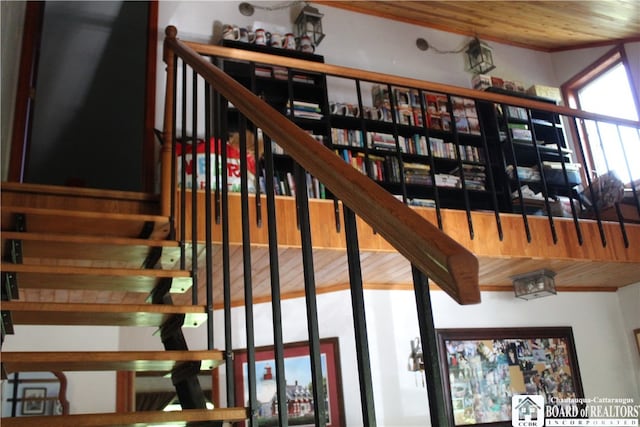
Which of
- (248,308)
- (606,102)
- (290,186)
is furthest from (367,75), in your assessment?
(606,102)

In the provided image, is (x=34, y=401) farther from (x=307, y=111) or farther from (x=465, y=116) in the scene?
(x=465, y=116)

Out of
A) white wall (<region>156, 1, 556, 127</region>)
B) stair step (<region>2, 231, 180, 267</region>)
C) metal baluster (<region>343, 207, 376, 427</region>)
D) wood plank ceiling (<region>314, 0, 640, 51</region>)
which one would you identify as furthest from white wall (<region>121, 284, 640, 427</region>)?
metal baluster (<region>343, 207, 376, 427</region>)

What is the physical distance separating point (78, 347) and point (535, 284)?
288 cm

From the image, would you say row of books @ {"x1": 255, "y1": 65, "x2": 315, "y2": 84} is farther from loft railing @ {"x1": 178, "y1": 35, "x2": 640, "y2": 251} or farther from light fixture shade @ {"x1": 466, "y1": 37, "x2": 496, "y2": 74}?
light fixture shade @ {"x1": 466, "y1": 37, "x2": 496, "y2": 74}

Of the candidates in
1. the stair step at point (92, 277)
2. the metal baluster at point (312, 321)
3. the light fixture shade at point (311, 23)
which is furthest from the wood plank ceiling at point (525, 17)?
the metal baluster at point (312, 321)

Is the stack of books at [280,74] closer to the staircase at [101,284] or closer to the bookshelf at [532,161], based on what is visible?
the bookshelf at [532,161]

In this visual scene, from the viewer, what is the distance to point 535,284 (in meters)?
3.65

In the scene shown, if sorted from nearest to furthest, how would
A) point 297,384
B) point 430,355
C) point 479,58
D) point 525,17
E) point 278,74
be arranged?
point 430,355
point 297,384
point 278,74
point 525,17
point 479,58

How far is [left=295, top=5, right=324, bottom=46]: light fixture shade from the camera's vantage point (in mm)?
4793

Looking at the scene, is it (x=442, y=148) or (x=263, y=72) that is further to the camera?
(x=442, y=148)

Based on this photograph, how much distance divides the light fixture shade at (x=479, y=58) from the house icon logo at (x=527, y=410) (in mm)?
3025

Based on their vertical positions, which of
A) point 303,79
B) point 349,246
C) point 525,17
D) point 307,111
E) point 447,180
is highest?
point 525,17

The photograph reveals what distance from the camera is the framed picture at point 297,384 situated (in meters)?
3.58

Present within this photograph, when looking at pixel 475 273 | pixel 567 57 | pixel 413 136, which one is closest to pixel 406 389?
pixel 413 136
